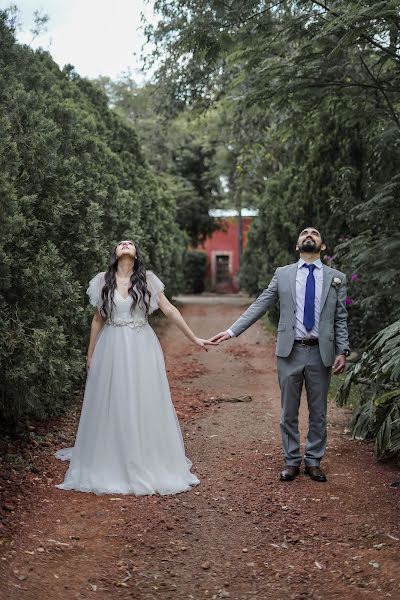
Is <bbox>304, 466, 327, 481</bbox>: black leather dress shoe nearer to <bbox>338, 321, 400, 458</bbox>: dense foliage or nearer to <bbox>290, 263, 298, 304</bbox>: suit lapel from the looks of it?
<bbox>338, 321, 400, 458</bbox>: dense foliage

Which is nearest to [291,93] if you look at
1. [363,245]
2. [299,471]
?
[363,245]

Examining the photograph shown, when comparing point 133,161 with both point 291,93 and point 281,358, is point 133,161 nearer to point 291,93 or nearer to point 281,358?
point 291,93

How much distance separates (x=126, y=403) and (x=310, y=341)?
1692mm

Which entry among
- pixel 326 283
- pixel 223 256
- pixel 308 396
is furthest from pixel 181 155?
pixel 308 396

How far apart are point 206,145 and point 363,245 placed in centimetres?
2245

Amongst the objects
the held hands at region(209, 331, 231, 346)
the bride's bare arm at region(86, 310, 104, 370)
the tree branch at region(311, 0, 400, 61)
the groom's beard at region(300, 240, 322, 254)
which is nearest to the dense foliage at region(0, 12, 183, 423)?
the bride's bare arm at region(86, 310, 104, 370)

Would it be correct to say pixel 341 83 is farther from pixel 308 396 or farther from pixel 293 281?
pixel 308 396

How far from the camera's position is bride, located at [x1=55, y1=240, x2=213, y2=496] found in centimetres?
537

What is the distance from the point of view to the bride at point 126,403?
5.37 meters

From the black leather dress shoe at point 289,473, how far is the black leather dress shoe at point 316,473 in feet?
0.33

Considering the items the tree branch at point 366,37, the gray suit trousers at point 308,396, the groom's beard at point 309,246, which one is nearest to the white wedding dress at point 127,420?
the gray suit trousers at point 308,396

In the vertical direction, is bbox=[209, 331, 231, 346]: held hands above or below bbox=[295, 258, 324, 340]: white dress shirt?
below

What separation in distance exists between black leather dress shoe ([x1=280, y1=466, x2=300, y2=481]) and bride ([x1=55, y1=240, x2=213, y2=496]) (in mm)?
762

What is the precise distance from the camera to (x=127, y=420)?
5.46 meters
